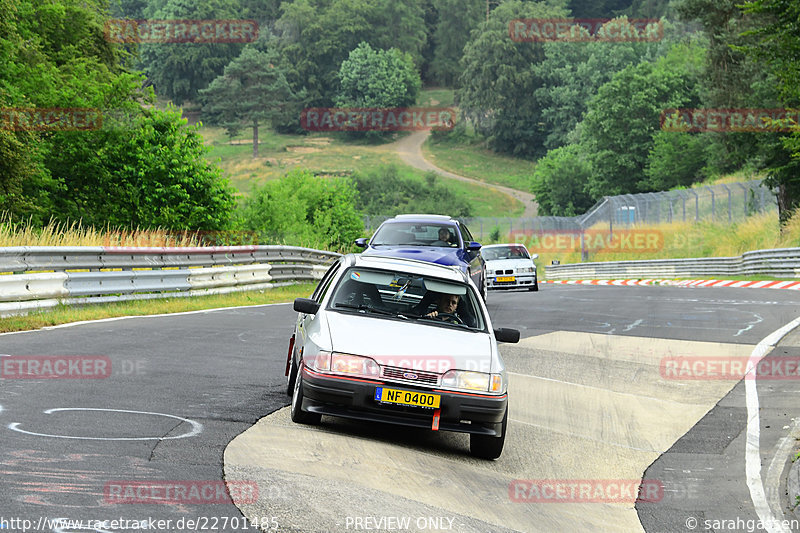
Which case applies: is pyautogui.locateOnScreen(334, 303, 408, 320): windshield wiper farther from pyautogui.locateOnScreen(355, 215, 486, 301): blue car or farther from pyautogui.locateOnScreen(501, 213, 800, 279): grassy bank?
pyautogui.locateOnScreen(501, 213, 800, 279): grassy bank

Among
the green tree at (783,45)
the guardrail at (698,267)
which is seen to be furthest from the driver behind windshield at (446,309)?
the guardrail at (698,267)

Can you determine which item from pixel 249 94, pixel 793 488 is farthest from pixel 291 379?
pixel 249 94

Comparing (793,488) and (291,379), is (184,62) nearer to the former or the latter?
(291,379)

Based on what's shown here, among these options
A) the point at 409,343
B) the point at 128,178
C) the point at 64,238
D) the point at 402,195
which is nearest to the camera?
the point at 409,343

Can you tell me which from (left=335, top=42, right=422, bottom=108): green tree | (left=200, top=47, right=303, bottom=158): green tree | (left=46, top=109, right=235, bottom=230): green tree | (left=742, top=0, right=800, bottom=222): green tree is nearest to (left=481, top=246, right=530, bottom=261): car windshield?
(left=46, top=109, right=235, bottom=230): green tree

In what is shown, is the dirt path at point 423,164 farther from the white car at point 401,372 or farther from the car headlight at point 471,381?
the car headlight at point 471,381

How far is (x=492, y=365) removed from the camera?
7.84m

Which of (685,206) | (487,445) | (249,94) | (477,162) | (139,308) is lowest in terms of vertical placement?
(477,162)

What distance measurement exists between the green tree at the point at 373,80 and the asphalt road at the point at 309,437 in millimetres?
145954

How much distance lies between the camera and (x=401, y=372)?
7.57m

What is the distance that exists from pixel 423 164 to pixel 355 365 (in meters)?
134

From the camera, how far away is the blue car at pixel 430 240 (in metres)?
16.8

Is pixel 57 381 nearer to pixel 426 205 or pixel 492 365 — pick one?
pixel 492 365

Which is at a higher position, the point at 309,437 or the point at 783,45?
the point at 783,45
